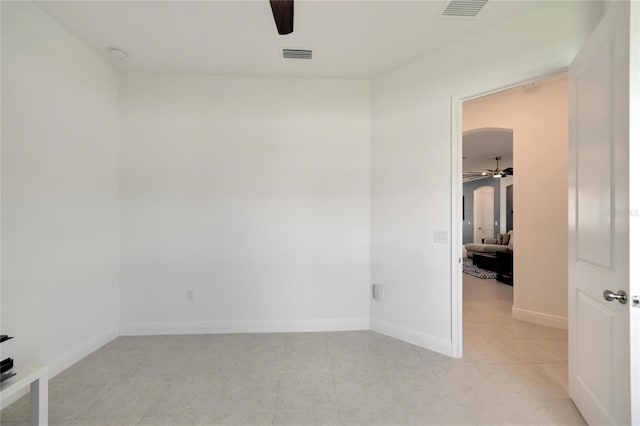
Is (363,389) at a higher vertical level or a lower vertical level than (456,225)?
lower

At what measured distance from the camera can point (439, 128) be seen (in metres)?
2.53

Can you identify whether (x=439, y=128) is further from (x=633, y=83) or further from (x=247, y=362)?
(x=247, y=362)

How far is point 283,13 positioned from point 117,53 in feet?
6.34

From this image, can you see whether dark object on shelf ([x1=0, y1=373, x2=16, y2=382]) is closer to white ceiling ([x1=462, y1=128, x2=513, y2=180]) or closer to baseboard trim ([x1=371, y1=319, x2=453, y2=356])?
baseboard trim ([x1=371, y1=319, x2=453, y2=356])

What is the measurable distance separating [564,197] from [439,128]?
1853mm

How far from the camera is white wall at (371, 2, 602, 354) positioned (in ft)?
6.76

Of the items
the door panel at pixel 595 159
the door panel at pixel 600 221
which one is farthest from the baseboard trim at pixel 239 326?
the door panel at pixel 595 159

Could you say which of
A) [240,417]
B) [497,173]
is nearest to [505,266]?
[497,173]

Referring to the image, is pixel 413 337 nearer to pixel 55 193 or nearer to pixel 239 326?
pixel 239 326

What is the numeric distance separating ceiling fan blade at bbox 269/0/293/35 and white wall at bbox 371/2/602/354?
1475 mm

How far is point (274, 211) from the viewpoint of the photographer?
2967 millimetres

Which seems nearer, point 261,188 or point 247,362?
point 247,362

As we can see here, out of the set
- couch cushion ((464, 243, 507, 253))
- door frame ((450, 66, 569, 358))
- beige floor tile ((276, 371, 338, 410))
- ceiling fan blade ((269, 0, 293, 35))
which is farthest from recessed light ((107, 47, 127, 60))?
couch cushion ((464, 243, 507, 253))

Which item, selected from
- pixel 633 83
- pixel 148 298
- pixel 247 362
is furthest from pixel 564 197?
pixel 148 298
